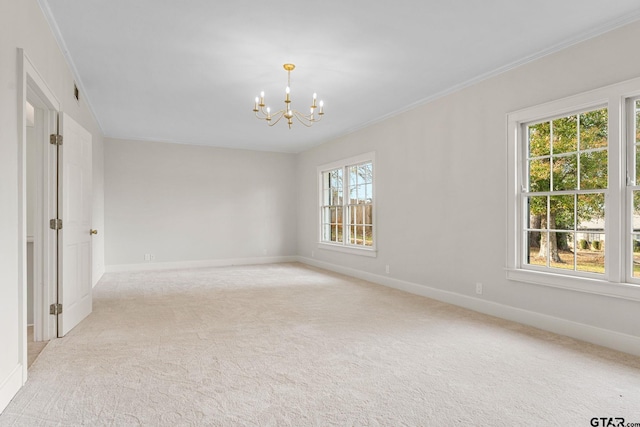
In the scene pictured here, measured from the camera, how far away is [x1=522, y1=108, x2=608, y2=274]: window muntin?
330cm

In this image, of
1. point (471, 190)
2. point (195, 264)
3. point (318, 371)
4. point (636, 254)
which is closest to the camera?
point (318, 371)

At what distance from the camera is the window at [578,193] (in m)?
3.07

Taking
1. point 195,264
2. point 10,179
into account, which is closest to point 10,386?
point 10,179

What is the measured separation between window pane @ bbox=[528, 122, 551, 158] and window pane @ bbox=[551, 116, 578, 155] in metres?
0.06

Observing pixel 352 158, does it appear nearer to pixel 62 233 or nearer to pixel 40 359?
pixel 62 233

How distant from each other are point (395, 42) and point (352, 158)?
3441 mm

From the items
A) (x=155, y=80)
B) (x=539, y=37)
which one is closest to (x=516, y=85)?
(x=539, y=37)

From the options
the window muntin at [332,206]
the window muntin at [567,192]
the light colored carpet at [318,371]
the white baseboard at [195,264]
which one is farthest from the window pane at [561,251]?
the white baseboard at [195,264]

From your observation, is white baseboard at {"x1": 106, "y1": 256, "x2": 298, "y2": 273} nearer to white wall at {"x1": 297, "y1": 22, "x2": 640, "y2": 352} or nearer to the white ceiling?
white wall at {"x1": 297, "y1": 22, "x2": 640, "y2": 352}

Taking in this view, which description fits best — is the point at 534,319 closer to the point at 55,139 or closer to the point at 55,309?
the point at 55,309

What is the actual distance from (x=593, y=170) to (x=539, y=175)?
500 millimetres

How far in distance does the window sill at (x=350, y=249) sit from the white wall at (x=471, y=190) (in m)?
0.14

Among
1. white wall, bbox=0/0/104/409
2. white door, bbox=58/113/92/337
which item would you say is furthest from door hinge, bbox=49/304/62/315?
white wall, bbox=0/0/104/409

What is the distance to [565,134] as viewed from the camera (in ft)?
11.7
